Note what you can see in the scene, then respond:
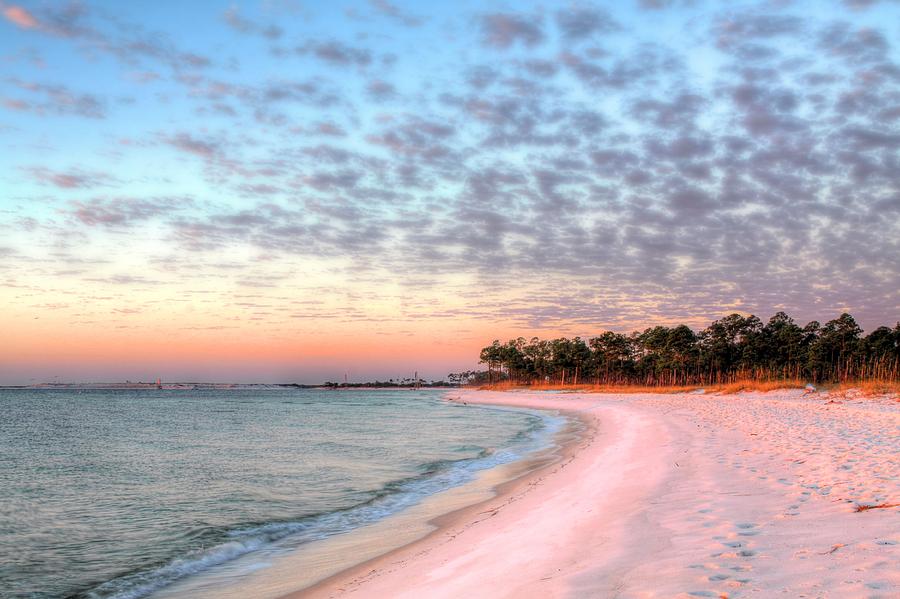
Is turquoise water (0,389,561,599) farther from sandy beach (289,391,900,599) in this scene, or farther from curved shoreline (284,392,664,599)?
sandy beach (289,391,900,599)

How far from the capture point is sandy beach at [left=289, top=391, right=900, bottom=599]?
16.4 feet

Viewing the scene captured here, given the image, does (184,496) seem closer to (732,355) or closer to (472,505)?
(472,505)

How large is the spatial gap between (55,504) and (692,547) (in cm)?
1572

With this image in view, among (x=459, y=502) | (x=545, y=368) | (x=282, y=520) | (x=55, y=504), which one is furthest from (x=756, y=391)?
(x=545, y=368)

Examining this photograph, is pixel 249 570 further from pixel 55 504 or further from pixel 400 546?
pixel 55 504

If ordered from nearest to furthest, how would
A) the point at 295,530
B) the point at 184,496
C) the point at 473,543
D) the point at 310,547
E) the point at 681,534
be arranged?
the point at 681,534
the point at 473,543
the point at 310,547
the point at 295,530
the point at 184,496

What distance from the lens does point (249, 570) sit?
916cm

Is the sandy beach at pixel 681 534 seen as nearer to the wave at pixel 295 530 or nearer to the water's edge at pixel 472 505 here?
the water's edge at pixel 472 505

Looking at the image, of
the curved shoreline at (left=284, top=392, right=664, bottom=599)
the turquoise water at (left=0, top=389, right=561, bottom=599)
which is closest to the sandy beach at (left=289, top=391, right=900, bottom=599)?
the curved shoreline at (left=284, top=392, right=664, bottom=599)

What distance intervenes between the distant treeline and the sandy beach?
5018 centimetres

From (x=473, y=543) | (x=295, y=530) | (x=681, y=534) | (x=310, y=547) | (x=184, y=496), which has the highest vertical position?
(x=681, y=534)

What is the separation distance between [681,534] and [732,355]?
94998 millimetres

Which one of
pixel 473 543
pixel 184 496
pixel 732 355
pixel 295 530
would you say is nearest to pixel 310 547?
pixel 295 530

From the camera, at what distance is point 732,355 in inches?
3573
